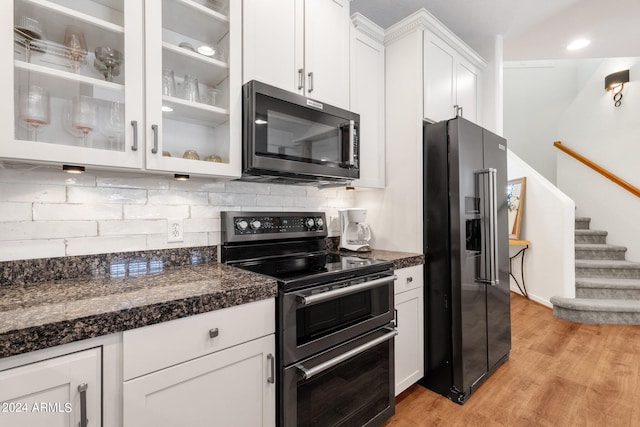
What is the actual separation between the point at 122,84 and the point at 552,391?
2.91 meters

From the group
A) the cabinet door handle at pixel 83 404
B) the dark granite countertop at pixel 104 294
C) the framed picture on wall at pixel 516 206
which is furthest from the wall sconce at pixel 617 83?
the cabinet door handle at pixel 83 404

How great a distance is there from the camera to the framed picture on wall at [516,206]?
156 inches

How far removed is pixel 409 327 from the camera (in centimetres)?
189

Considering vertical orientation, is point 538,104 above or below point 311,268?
above

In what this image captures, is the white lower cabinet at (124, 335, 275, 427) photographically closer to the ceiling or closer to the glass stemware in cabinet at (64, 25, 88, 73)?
the glass stemware in cabinet at (64, 25, 88, 73)

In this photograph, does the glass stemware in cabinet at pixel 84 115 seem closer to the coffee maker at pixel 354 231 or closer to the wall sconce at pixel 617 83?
the coffee maker at pixel 354 231

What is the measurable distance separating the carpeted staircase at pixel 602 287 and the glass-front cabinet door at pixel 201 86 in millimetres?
3751

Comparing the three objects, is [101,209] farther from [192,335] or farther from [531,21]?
[531,21]

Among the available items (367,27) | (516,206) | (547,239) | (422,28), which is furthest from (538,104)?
(367,27)

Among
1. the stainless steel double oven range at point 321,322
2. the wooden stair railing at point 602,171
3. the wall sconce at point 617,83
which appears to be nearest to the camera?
the stainless steel double oven range at point 321,322

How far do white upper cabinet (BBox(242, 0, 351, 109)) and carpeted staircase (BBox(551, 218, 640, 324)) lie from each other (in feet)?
10.9

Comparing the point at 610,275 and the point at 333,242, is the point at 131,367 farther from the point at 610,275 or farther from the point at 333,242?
the point at 610,275

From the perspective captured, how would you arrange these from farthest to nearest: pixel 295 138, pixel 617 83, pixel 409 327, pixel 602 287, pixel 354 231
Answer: pixel 617 83, pixel 602 287, pixel 354 231, pixel 409 327, pixel 295 138

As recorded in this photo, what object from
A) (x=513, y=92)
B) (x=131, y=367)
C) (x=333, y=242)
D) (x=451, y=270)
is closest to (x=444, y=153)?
(x=451, y=270)
